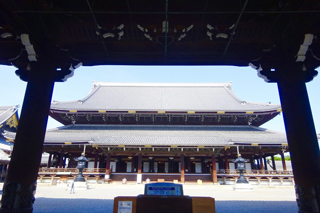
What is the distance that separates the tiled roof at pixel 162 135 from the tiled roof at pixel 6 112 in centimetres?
1201

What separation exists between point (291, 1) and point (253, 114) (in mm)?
20270

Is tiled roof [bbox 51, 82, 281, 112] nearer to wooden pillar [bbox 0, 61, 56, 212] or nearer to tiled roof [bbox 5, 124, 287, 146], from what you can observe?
tiled roof [bbox 5, 124, 287, 146]

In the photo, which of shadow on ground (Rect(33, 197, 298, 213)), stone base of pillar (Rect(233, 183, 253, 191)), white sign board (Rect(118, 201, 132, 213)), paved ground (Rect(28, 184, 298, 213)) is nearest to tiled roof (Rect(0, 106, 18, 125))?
paved ground (Rect(28, 184, 298, 213))

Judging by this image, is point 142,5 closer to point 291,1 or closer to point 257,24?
point 257,24

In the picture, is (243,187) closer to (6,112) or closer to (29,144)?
(29,144)

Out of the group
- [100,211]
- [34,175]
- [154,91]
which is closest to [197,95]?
[154,91]

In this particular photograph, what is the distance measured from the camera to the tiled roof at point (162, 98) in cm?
2442

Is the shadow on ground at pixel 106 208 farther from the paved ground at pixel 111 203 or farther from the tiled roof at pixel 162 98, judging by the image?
the tiled roof at pixel 162 98

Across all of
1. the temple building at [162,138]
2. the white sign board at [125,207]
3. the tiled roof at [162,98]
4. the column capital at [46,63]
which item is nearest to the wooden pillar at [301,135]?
the white sign board at [125,207]

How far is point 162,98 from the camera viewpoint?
2852 centimetres

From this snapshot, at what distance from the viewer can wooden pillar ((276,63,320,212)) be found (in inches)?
160

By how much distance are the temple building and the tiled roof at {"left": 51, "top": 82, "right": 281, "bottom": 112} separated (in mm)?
151

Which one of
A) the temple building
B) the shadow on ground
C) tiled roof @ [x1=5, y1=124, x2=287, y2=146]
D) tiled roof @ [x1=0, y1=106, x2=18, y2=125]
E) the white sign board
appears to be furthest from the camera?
tiled roof @ [x1=0, y1=106, x2=18, y2=125]

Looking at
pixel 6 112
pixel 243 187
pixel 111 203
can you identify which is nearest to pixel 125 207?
pixel 111 203
